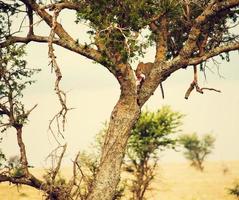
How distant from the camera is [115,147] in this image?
29.1 feet

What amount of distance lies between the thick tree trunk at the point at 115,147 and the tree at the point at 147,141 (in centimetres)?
1379

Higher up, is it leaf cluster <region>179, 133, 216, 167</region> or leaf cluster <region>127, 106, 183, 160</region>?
leaf cluster <region>179, 133, 216, 167</region>

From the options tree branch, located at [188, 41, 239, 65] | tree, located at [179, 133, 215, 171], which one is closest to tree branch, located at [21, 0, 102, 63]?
tree branch, located at [188, 41, 239, 65]

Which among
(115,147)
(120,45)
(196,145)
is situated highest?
(196,145)

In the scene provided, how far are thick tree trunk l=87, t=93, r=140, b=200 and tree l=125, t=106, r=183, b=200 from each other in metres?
13.8

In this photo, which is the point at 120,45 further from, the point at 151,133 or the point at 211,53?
the point at 151,133

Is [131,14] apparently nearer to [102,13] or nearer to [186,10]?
[102,13]

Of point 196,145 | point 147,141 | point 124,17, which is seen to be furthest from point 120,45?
point 196,145

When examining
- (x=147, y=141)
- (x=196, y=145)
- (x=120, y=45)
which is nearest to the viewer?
(x=120, y=45)

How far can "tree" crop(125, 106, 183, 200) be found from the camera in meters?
22.9

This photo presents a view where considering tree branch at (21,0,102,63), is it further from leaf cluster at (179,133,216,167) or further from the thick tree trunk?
leaf cluster at (179,133,216,167)

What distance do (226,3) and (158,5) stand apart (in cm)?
152

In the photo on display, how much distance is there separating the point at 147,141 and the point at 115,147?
576 inches

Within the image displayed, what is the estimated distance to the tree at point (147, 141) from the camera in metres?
22.9
